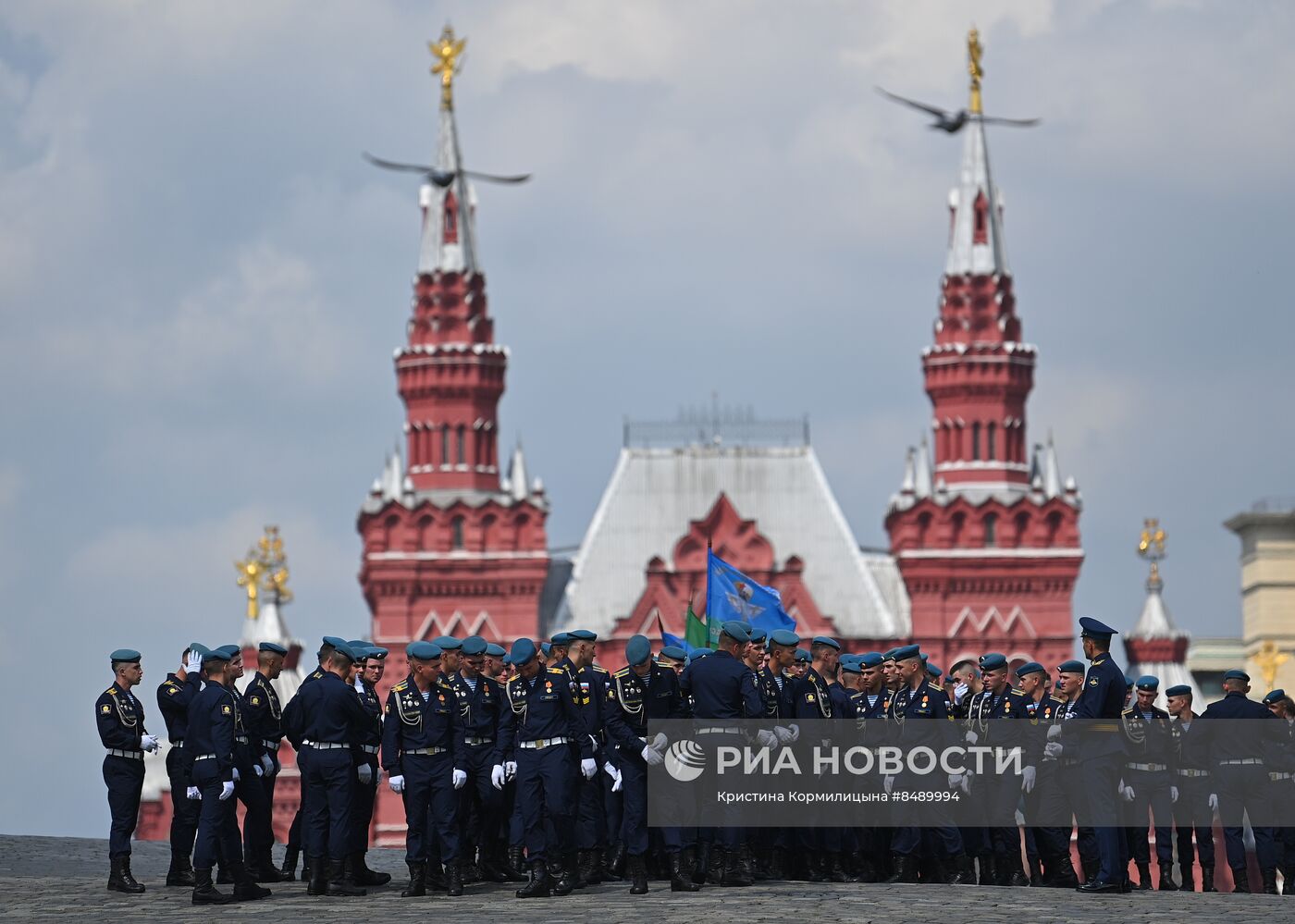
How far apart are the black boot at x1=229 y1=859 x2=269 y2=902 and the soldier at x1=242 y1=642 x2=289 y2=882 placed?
41.1 inches

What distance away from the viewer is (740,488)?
68.4 meters

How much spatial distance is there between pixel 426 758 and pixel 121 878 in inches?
94.6

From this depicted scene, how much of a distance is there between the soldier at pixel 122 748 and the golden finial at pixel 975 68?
47.2m

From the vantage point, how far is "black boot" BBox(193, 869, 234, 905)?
20.3 meters

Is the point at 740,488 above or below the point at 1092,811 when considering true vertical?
above

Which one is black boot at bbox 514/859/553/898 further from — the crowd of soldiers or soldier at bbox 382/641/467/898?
soldier at bbox 382/641/467/898

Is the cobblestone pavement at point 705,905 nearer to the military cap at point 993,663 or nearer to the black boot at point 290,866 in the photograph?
the black boot at point 290,866

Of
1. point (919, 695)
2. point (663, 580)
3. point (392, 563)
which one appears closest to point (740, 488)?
point (663, 580)

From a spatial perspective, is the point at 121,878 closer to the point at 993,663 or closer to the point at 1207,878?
the point at 993,663

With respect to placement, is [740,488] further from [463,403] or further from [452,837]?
[452,837]

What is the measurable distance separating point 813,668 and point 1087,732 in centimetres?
221

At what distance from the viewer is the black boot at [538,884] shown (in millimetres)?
20562

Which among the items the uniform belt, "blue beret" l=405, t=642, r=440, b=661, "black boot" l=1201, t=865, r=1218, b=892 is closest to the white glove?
the uniform belt

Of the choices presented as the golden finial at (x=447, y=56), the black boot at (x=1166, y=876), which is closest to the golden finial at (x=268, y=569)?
the golden finial at (x=447, y=56)
